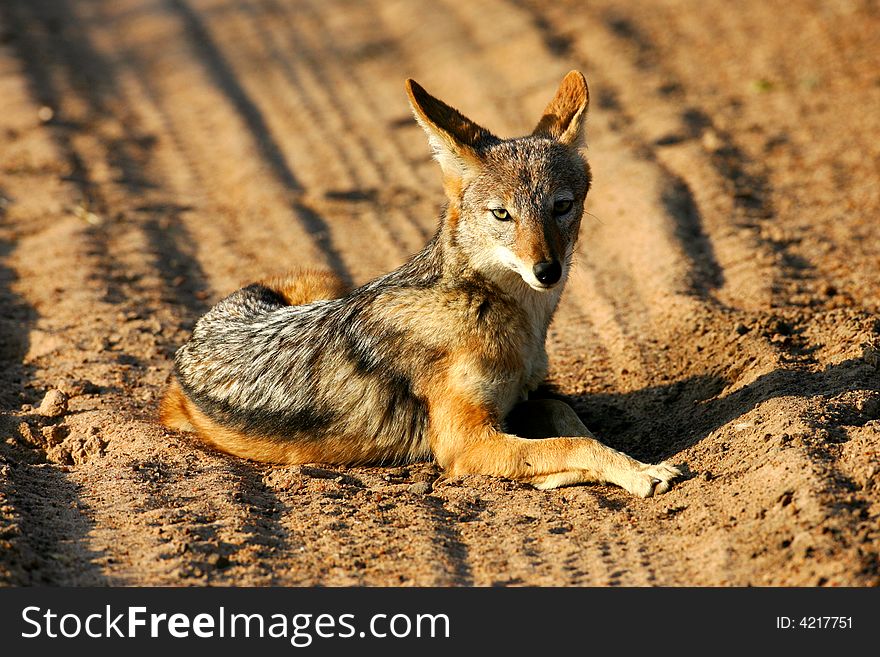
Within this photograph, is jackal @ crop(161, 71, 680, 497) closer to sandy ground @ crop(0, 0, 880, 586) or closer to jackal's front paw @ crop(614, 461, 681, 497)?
jackal's front paw @ crop(614, 461, 681, 497)

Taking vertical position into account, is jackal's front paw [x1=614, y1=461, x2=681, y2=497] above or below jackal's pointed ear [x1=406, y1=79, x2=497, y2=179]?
below

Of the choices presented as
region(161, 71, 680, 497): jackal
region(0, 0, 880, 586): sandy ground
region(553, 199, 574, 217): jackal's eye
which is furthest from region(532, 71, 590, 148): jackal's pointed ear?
region(0, 0, 880, 586): sandy ground

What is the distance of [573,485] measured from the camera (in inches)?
256

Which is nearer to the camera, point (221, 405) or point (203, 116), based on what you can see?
point (221, 405)

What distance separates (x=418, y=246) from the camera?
10.9 metres

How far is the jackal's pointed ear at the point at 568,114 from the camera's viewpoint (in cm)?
739

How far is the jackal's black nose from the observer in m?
6.41

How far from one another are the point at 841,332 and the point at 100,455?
5.36m

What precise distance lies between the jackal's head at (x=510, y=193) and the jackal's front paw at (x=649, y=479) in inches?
47.9

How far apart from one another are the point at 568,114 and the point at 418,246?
3666 millimetres

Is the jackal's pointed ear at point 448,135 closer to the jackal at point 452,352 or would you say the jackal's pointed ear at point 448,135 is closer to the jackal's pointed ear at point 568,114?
the jackal at point 452,352
